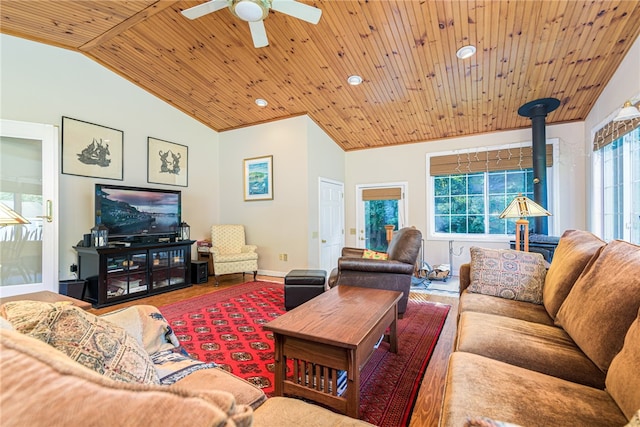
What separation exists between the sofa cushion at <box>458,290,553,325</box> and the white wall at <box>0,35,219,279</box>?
4767 millimetres

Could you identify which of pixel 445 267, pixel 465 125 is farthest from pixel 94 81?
pixel 445 267

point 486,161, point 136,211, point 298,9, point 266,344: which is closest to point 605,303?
point 266,344

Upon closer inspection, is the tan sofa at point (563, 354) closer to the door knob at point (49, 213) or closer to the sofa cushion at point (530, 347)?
the sofa cushion at point (530, 347)

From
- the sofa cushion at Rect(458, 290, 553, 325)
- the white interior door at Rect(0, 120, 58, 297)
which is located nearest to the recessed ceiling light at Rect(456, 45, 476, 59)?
the sofa cushion at Rect(458, 290, 553, 325)

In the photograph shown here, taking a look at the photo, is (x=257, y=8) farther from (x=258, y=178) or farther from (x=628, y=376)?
(x=258, y=178)

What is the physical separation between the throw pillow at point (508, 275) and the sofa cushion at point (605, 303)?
61 cm

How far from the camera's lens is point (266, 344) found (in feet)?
7.98

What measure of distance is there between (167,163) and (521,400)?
5.40 metres

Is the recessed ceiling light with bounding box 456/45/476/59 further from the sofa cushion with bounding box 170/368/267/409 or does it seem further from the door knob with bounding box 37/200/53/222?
the door knob with bounding box 37/200/53/222

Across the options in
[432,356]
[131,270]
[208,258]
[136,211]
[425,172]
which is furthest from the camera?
[425,172]

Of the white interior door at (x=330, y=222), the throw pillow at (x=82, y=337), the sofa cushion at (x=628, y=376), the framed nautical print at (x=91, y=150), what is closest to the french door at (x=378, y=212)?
the white interior door at (x=330, y=222)

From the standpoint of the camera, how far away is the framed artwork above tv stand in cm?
351

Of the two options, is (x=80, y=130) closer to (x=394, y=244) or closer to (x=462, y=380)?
(x=394, y=244)

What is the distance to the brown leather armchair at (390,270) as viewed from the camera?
2961mm
